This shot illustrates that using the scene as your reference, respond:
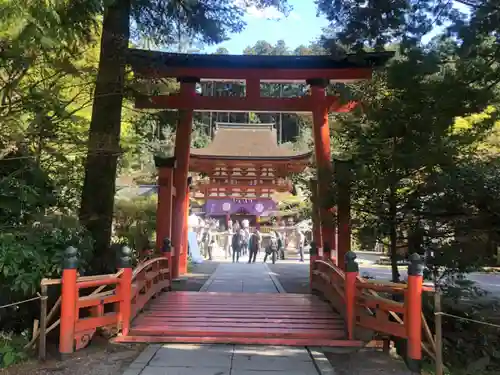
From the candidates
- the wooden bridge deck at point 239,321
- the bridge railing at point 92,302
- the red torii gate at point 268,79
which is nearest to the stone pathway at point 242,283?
the wooden bridge deck at point 239,321

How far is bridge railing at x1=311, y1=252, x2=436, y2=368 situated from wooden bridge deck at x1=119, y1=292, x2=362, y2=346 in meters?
0.34

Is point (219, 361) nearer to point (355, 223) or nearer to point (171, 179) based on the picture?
point (355, 223)

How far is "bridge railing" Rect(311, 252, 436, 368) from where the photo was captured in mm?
5184

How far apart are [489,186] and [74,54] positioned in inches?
248

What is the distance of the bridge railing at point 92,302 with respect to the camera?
5.34 metres

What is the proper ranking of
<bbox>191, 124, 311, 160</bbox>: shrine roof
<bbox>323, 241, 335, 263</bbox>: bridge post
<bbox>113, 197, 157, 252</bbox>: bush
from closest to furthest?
<bbox>323, 241, 335, 263</bbox>: bridge post
<bbox>113, 197, 157, 252</bbox>: bush
<bbox>191, 124, 311, 160</bbox>: shrine roof

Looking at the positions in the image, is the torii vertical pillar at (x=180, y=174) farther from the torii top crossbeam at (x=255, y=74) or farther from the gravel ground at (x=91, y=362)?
the gravel ground at (x=91, y=362)

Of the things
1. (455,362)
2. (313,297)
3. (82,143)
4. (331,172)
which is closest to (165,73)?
(331,172)

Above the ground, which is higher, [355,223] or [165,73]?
[165,73]

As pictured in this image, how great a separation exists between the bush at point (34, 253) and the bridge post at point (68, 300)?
46cm

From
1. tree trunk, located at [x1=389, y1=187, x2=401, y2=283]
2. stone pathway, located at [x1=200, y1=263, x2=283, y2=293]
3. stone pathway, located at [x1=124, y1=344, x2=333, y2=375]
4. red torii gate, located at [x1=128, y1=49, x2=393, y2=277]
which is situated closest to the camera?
stone pathway, located at [x1=124, y1=344, x2=333, y2=375]

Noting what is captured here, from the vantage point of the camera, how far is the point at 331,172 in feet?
32.8

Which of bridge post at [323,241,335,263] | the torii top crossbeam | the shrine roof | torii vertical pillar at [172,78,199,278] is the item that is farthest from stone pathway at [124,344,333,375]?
the shrine roof

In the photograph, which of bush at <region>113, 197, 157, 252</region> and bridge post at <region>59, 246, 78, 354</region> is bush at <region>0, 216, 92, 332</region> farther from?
bush at <region>113, 197, 157, 252</region>
